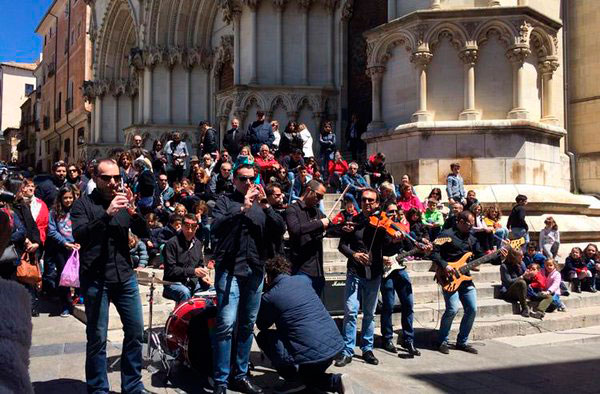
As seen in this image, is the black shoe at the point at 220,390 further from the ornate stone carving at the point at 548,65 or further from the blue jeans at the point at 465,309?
the ornate stone carving at the point at 548,65

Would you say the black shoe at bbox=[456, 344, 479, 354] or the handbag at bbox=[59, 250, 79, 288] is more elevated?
the handbag at bbox=[59, 250, 79, 288]

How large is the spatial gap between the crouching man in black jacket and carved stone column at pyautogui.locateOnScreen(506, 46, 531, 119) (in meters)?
8.49

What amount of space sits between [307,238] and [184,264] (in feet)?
5.04

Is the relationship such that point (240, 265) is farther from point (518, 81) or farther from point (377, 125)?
point (518, 81)

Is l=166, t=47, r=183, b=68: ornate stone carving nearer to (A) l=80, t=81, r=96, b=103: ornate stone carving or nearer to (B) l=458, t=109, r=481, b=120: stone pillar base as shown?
(A) l=80, t=81, r=96, b=103: ornate stone carving

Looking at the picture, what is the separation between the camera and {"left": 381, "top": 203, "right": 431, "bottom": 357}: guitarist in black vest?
6875mm

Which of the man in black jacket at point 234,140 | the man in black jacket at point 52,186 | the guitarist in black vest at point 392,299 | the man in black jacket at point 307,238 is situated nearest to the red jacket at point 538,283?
the guitarist in black vest at point 392,299

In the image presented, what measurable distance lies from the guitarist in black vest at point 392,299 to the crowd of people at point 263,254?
0.05 ft

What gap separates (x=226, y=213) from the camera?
512 centimetres

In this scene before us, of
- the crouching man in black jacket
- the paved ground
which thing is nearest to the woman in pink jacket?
the paved ground

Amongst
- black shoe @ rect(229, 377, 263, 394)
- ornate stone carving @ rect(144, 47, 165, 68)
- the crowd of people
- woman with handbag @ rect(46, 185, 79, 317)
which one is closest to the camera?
the crowd of people

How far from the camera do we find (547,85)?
42.3ft

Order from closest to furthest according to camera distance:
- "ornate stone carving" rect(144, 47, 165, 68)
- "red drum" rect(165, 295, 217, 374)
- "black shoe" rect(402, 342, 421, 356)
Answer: "red drum" rect(165, 295, 217, 374)
"black shoe" rect(402, 342, 421, 356)
"ornate stone carving" rect(144, 47, 165, 68)

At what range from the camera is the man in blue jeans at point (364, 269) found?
6.52 meters
